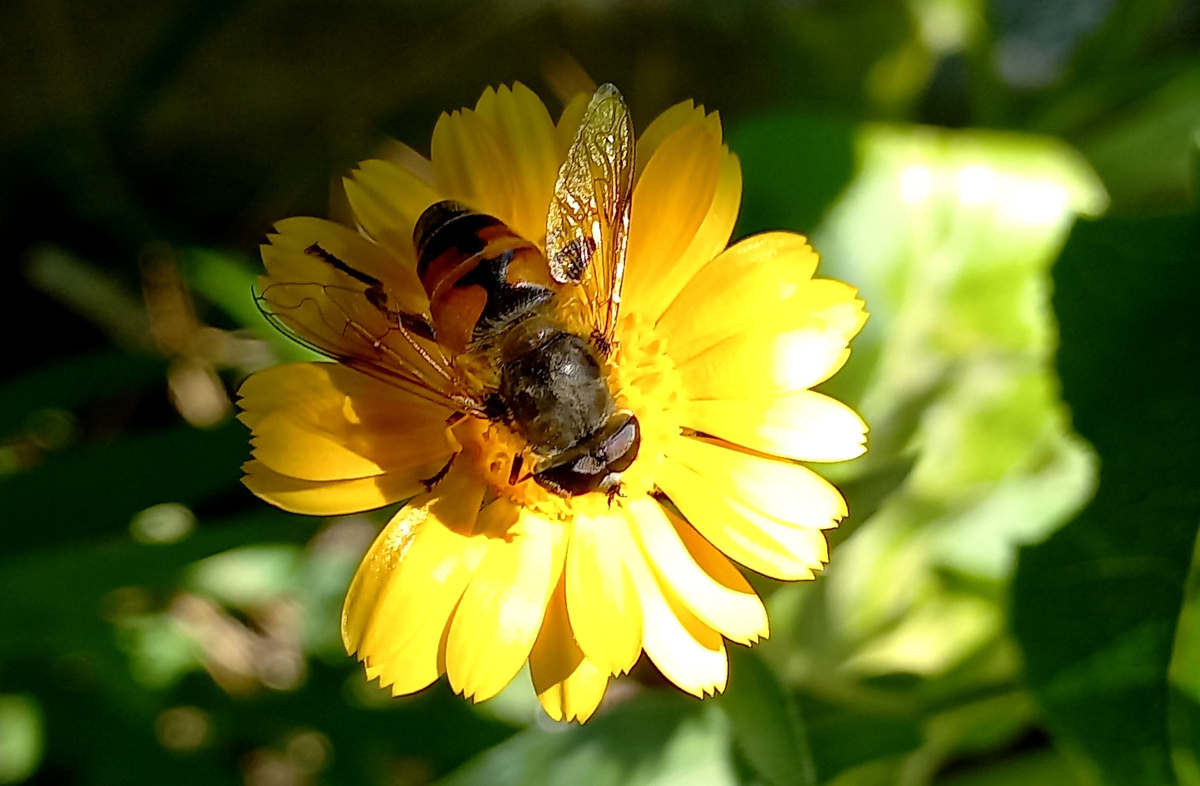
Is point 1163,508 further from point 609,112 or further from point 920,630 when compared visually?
point 609,112

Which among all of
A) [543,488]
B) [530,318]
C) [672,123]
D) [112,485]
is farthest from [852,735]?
[112,485]

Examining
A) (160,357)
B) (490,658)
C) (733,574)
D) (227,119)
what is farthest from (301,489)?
(227,119)

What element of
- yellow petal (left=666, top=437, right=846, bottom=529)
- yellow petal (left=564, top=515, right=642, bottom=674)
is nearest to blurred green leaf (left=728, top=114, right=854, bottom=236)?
yellow petal (left=666, top=437, right=846, bottom=529)

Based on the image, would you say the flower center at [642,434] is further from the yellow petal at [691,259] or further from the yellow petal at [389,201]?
the yellow petal at [389,201]

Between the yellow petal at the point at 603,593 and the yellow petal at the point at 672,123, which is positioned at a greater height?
the yellow petal at the point at 672,123

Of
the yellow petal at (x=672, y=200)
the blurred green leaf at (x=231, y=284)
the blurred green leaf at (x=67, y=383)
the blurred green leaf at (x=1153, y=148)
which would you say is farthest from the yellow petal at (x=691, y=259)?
the blurred green leaf at (x=1153, y=148)
